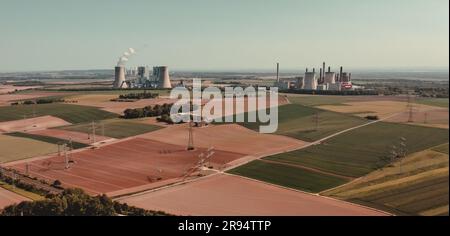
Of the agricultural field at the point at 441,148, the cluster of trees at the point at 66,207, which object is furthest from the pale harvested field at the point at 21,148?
the agricultural field at the point at 441,148

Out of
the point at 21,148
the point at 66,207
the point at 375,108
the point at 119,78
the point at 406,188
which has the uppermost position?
the point at 119,78

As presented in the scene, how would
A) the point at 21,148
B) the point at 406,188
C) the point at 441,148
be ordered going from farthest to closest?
the point at 21,148 → the point at 441,148 → the point at 406,188

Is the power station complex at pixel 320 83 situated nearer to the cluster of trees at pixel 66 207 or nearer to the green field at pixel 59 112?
the green field at pixel 59 112

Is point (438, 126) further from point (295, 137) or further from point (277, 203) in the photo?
point (277, 203)

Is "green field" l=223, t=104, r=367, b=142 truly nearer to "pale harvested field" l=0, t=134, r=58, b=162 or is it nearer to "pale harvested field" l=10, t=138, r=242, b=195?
"pale harvested field" l=10, t=138, r=242, b=195

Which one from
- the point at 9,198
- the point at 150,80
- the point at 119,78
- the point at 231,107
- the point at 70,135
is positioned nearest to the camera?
the point at 9,198

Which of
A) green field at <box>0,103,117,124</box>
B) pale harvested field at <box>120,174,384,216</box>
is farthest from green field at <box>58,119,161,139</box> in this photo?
pale harvested field at <box>120,174,384,216</box>

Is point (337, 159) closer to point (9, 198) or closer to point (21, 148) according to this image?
point (9, 198)

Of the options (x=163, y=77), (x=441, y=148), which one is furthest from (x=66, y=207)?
(x=163, y=77)
